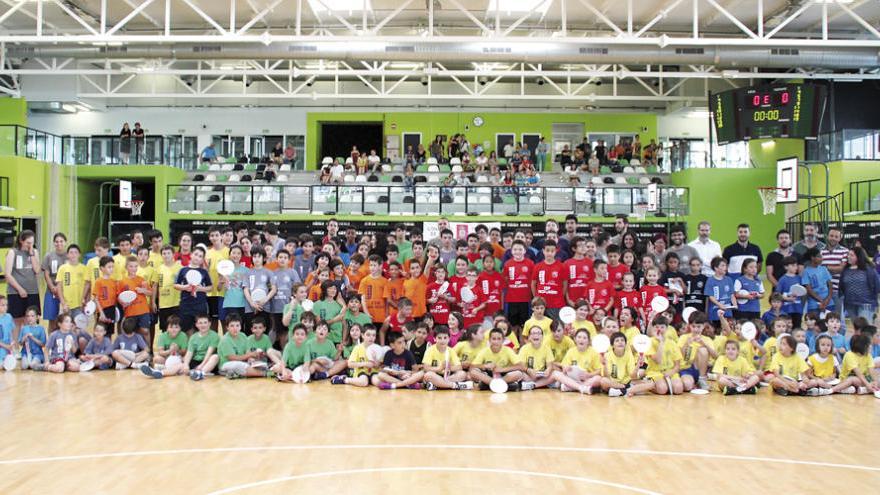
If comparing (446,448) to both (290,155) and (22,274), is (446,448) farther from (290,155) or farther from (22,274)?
(290,155)

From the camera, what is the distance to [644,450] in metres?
6.96

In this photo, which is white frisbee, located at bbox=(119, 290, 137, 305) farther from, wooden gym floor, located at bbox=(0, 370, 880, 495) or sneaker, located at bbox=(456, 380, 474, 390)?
sneaker, located at bbox=(456, 380, 474, 390)

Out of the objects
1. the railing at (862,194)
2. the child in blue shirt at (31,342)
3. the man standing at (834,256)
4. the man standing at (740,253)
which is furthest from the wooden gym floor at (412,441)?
the railing at (862,194)

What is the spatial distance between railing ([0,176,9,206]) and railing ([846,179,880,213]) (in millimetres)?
24111

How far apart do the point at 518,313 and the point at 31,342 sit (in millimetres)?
6804

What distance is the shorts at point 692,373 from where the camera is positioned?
10078mm

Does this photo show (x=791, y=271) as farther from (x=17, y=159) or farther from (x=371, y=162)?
(x=17, y=159)

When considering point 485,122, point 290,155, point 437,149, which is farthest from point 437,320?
point 485,122

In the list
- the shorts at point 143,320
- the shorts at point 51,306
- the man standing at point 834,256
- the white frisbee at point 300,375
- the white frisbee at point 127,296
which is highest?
the man standing at point 834,256

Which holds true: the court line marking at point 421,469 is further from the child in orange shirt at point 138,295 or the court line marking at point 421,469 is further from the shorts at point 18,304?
the shorts at point 18,304

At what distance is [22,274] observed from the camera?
11.6 meters

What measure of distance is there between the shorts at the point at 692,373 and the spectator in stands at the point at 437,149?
20085 millimetres

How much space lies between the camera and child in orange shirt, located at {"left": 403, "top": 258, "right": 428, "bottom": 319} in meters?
11.1

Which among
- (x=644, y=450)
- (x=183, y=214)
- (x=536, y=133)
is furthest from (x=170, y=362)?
(x=536, y=133)
